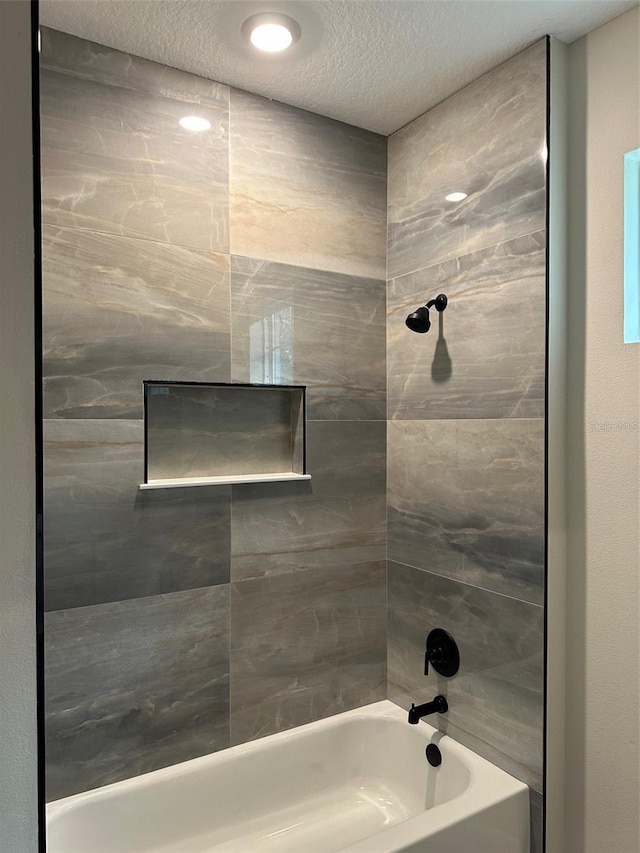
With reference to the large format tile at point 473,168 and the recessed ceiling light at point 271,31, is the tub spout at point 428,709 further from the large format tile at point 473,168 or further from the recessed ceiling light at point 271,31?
the recessed ceiling light at point 271,31

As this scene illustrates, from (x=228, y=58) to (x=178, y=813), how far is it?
2.33 m

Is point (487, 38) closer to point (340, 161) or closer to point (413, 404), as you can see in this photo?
point (340, 161)

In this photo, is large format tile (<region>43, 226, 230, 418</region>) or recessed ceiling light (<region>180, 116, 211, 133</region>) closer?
large format tile (<region>43, 226, 230, 418</region>)

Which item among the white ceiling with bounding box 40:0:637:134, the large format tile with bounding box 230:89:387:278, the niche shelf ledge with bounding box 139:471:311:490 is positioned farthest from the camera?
the large format tile with bounding box 230:89:387:278

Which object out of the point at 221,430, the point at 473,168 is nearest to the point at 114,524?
the point at 221,430

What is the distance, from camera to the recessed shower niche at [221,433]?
189 cm

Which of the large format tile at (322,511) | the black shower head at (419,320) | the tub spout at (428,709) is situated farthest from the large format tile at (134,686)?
the black shower head at (419,320)

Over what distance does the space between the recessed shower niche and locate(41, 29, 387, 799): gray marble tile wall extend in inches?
2.4

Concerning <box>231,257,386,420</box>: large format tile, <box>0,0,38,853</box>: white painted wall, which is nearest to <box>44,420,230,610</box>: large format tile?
<box>231,257,386,420</box>: large format tile

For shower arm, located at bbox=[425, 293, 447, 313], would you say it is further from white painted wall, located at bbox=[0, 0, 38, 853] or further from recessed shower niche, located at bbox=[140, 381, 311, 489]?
white painted wall, located at bbox=[0, 0, 38, 853]

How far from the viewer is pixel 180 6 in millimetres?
1554

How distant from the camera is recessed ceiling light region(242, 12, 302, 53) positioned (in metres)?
1.59

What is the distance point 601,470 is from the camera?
5.42 ft

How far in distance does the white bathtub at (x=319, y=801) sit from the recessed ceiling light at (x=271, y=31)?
217cm
